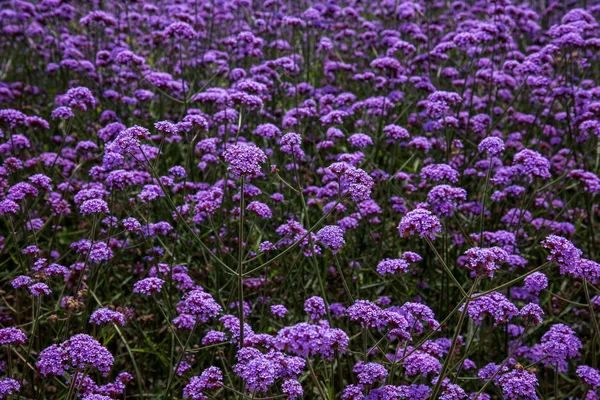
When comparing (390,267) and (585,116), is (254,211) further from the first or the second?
(585,116)

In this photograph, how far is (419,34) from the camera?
21.3ft

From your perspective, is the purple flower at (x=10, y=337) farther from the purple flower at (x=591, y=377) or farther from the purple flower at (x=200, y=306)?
the purple flower at (x=591, y=377)

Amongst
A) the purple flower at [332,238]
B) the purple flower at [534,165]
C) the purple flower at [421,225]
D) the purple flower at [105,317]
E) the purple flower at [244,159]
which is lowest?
the purple flower at [105,317]

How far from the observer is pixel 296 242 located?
269cm

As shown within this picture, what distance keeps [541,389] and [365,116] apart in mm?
3041

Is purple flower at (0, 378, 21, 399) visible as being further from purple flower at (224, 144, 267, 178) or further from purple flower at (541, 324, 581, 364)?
purple flower at (541, 324, 581, 364)

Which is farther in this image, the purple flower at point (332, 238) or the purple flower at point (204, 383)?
the purple flower at point (332, 238)

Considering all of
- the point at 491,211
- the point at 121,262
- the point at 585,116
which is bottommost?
the point at 121,262

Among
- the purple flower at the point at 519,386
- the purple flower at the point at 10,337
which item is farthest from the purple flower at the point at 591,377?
the purple flower at the point at 10,337

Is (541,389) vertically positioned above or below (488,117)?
below

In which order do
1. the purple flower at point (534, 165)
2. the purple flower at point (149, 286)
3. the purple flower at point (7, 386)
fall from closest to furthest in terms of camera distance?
1. the purple flower at point (7, 386)
2. the purple flower at point (149, 286)
3. the purple flower at point (534, 165)

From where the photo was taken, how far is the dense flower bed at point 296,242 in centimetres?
281

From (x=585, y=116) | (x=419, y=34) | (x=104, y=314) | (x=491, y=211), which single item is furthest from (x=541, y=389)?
(x=419, y=34)

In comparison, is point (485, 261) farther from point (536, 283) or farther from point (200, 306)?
point (200, 306)
